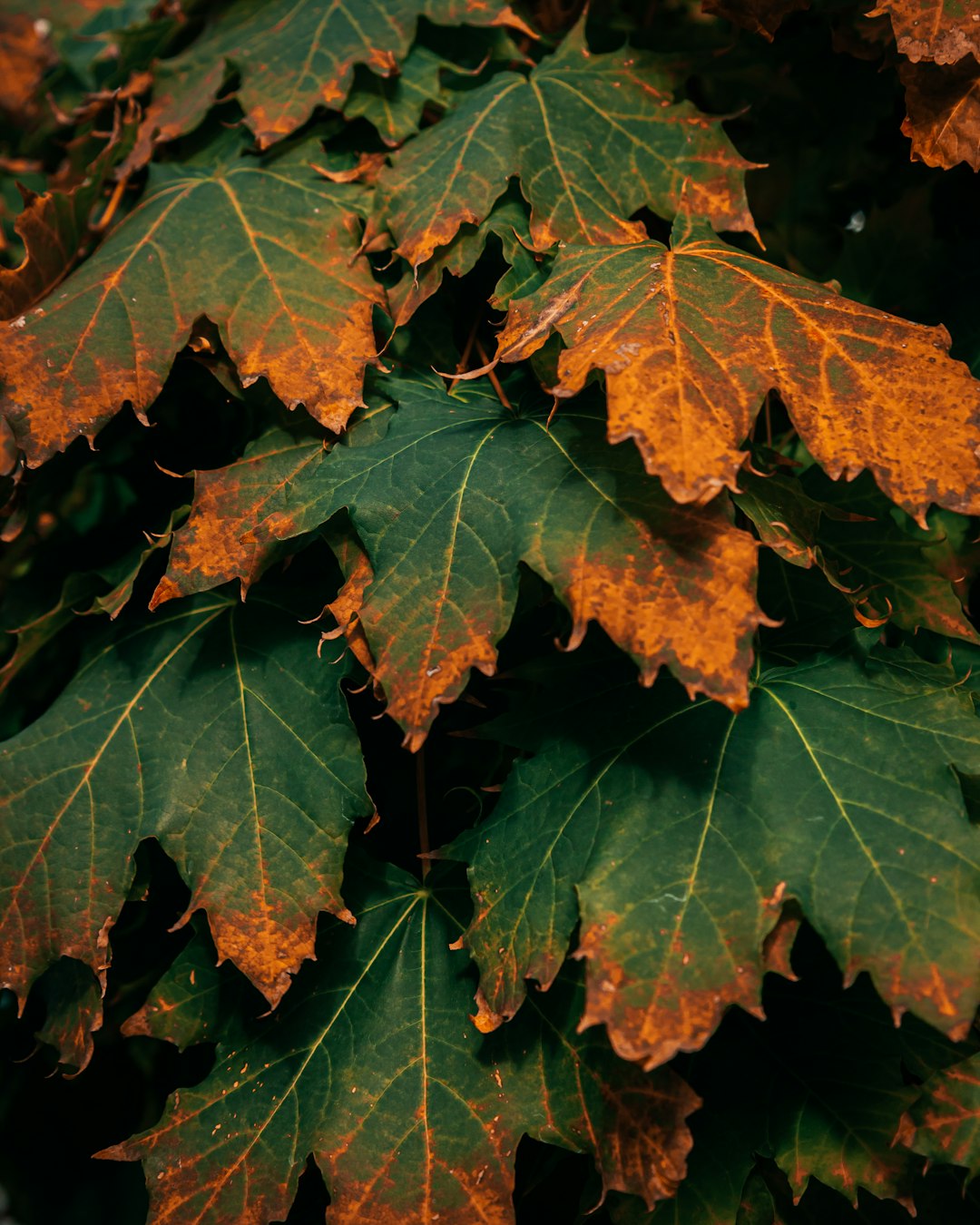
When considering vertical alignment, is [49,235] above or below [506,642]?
above

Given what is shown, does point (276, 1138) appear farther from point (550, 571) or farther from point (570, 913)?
point (550, 571)

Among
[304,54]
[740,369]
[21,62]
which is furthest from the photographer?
[21,62]

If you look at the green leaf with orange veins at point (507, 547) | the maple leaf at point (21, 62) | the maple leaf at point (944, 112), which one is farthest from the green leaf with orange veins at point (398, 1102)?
the maple leaf at point (21, 62)

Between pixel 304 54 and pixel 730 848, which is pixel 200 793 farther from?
pixel 304 54

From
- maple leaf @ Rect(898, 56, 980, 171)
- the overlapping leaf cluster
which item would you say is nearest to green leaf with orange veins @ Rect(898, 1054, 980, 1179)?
the overlapping leaf cluster

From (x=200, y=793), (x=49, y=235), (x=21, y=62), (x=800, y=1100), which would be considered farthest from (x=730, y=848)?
(x=21, y=62)

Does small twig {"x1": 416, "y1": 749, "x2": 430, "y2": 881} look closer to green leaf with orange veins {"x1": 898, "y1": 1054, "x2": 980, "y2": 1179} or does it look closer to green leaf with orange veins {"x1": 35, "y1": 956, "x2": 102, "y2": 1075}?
green leaf with orange veins {"x1": 35, "y1": 956, "x2": 102, "y2": 1075}

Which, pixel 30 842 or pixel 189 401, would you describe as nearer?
pixel 30 842

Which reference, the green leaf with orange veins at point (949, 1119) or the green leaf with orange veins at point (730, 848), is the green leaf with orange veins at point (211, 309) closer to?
the green leaf with orange veins at point (730, 848)

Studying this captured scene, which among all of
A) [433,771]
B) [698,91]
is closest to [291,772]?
[433,771]
